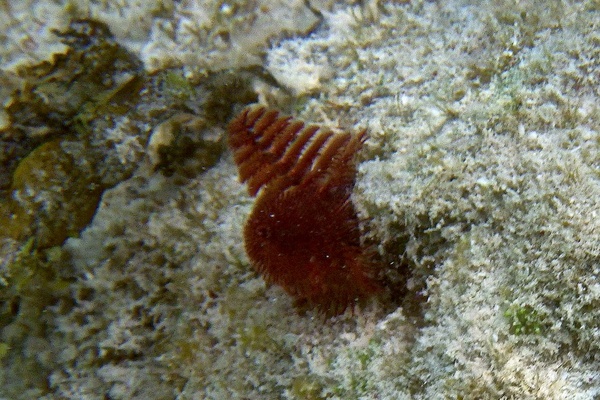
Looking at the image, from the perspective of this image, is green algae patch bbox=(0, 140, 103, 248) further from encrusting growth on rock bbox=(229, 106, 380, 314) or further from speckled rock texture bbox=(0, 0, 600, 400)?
encrusting growth on rock bbox=(229, 106, 380, 314)

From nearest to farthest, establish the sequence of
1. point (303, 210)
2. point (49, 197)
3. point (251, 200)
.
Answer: point (303, 210) < point (251, 200) < point (49, 197)

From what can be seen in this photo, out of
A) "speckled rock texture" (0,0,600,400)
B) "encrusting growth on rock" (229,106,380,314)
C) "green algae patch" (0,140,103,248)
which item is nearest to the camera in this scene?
"speckled rock texture" (0,0,600,400)

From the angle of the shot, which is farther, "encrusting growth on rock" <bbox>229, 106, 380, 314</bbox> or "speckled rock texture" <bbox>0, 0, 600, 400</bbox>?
"encrusting growth on rock" <bbox>229, 106, 380, 314</bbox>

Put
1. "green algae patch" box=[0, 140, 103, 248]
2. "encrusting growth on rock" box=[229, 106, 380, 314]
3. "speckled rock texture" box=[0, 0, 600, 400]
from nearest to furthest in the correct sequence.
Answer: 1. "speckled rock texture" box=[0, 0, 600, 400]
2. "encrusting growth on rock" box=[229, 106, 380, 314]
3. "green algae patch" box=[0, 140, 103, 248]

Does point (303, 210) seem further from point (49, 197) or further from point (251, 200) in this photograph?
point (49, 197)

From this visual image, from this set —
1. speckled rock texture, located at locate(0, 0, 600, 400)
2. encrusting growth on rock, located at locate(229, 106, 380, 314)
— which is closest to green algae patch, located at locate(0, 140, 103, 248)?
speckled rock texture, located at locate(0, 0, 600, 400)

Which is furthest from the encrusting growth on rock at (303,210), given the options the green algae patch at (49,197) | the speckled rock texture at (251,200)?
the green algae patch at (49,197)

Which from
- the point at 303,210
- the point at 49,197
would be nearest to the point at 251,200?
the point at 303,210

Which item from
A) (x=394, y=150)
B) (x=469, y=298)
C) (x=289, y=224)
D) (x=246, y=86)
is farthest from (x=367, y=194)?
(x=246, y=86)

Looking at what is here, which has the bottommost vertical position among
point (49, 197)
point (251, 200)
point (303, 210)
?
point (303, 210)
